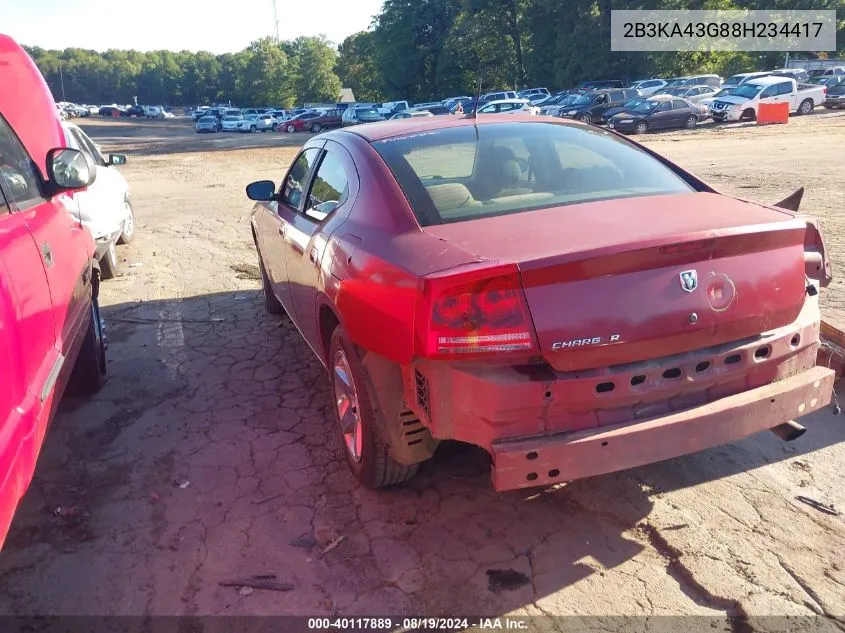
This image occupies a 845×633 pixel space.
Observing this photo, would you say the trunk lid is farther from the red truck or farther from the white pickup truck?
the white pickup truck

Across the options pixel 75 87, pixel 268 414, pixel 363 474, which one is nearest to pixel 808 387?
pixel 363 474

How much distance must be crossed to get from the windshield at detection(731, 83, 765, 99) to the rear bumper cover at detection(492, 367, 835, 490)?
30.0 metres

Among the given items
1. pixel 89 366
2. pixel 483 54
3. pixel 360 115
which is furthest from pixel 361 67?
pixel 89 366

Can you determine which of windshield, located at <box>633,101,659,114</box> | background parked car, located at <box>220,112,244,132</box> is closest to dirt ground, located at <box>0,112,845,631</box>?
windshield, located at <box>633,101,659,114</box>

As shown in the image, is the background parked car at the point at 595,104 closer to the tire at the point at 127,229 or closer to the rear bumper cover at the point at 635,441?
the tire at the point at 127,229

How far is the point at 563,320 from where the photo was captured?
240cm

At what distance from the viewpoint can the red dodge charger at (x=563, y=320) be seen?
7.95ft

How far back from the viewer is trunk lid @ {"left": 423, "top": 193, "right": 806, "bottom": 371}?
7.93 feet

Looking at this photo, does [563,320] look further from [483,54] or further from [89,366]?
[483,54]

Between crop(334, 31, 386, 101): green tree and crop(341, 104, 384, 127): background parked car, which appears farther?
crop(334, 31, 386, 101): green tree

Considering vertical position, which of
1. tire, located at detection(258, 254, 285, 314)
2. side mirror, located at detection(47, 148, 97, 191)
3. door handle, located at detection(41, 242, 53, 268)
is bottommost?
tire, located at detection(258, 254, 285, 314)

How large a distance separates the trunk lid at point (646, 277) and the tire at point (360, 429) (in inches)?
A: 29.7

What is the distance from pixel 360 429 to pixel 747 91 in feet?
102

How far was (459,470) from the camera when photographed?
139 inches
